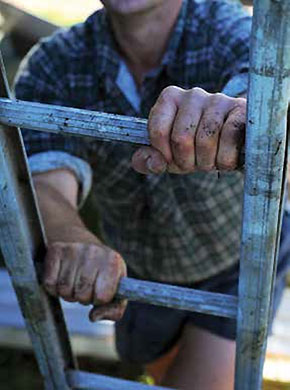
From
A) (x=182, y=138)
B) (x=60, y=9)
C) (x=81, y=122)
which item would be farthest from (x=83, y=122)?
(x=60, y=9)

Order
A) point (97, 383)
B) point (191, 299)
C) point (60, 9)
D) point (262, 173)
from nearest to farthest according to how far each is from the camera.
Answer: point (262, 173) < point (191, 299) < point (97, 383) < point (60, 9)

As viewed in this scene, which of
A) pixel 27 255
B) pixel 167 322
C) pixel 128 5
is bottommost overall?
pixel 167 322

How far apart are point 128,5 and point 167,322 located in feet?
2.36

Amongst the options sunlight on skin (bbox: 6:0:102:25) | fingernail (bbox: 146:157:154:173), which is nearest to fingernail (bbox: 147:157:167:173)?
fingernail (bbox: 146:157:154:173)

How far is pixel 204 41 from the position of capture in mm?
1243

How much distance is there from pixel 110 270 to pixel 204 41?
47 cm

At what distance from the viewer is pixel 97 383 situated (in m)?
1.05

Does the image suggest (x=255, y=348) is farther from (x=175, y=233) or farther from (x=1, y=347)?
(x=1, y=347)

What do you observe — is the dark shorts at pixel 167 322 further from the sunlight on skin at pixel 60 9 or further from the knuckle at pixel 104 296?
the sunlight on skin at pixel 60 9

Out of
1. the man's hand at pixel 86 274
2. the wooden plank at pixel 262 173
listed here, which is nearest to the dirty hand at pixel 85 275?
the man's hand at pixel 86 274

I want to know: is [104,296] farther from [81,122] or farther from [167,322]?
[167,322]

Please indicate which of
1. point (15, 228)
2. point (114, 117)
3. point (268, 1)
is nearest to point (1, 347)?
point (15, 228)

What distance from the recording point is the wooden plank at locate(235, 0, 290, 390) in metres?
0.62

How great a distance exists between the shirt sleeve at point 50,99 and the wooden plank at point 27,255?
11.9 inches
